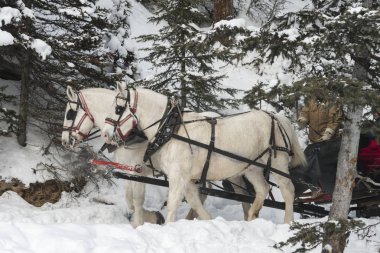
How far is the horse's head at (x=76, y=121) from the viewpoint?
6.45 metres

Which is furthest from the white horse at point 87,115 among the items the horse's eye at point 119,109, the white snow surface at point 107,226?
the white snow surface at point 107,226

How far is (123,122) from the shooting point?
239 inches

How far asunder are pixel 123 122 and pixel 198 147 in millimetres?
1096

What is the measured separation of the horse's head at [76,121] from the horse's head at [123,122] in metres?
0.52

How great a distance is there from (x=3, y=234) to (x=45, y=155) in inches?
204

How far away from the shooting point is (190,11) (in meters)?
10.2

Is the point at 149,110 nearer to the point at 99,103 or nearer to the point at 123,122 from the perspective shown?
the point at 123,122

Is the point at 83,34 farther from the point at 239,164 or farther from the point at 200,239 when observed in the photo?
the point at 200,239

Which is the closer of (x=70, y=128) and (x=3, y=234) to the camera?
(x=3, y=234)

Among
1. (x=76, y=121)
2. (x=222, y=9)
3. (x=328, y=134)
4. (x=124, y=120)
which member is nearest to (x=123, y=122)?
(x=124, y=120)

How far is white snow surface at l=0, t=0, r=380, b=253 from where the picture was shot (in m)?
4.27

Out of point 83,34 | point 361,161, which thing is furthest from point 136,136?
point 83,34

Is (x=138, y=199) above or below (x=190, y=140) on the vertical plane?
below

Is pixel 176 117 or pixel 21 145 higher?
pixel 176 117
